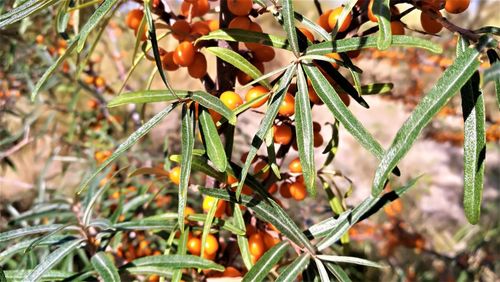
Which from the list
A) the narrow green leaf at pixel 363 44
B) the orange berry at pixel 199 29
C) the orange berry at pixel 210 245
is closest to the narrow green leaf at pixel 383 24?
the narrow green leaf at pixel 363 44

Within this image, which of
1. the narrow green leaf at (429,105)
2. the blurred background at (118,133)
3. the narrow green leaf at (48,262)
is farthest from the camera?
the blurred background at (118,133)

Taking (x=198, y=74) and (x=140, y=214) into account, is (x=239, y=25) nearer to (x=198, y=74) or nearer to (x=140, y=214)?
(x=198, y=74)

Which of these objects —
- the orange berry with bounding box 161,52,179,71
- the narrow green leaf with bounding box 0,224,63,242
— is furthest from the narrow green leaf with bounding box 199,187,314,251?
the narrow green leaf with bounding box 0,224,63,242

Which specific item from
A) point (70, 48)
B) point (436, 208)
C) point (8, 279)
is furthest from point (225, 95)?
point (436, 208)

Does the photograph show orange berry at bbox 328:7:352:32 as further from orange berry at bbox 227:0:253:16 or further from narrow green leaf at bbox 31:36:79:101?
narrow green leaf at bbox 31:36:79:101

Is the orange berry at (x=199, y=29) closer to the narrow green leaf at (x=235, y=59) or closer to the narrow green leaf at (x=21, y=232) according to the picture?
the narrow green leaf at (x=235, y=59)

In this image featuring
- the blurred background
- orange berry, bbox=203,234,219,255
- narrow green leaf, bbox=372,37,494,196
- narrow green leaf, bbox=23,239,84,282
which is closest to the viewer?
narrow green leaf, bbox=372,37,494,196
